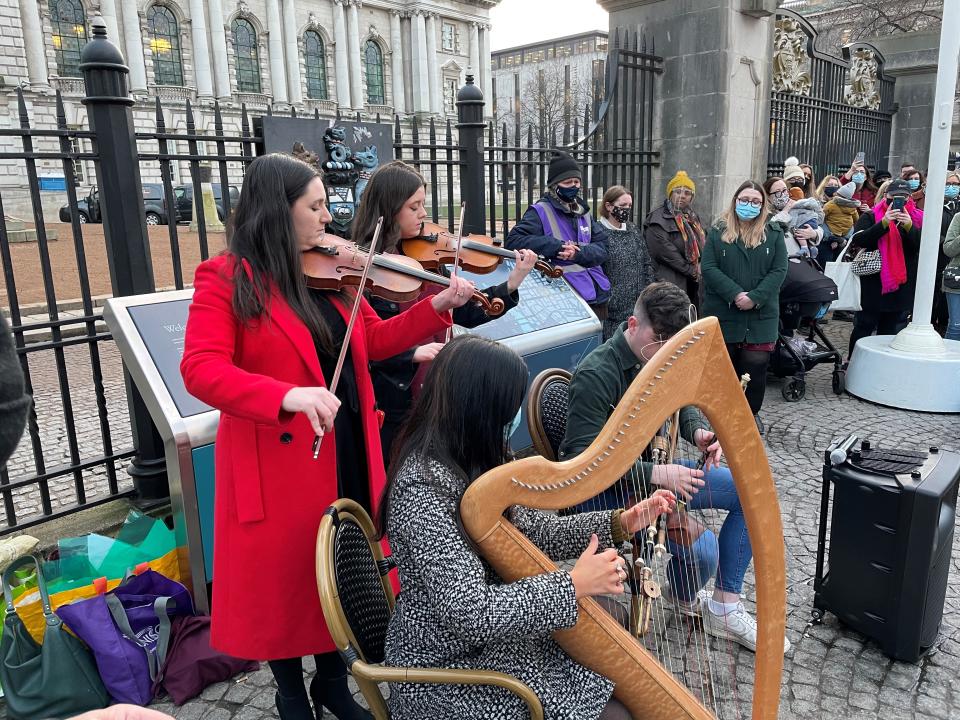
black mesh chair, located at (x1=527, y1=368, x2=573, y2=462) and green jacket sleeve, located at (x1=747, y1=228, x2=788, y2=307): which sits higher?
green jacket sleeve, located at (x1=747, y1=228, x2=788, y2=307)

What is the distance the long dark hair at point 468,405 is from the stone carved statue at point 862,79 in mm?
12000

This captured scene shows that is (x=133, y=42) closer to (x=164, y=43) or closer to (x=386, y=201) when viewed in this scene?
(x=164, y=43)

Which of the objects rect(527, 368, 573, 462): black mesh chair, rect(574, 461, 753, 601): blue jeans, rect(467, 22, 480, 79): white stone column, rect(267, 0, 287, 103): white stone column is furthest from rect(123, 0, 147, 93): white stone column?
rect(574, 461, 753, 601): blue jeans

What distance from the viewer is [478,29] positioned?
53.8 meters

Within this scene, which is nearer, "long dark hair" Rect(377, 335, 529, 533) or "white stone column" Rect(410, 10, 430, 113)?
"long dark hair" Rect(377, 335, 529, 533)

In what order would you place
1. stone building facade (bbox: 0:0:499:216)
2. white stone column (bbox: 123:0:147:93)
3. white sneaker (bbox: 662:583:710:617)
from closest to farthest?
1. white sneaker (bbox: 662:583:710:617)
2. stone building facade (bbox: 0:0:499:216)
3. white stone column (bbox: 123:0:147:93)

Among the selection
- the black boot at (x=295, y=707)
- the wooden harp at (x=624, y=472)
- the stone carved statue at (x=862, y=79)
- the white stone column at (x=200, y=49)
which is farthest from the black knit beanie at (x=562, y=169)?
the white stone column at (x=200, y=49)

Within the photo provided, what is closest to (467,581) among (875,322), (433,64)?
(875,322)

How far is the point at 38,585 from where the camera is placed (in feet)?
7.89

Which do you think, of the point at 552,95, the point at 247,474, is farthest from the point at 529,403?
the point at 552,95

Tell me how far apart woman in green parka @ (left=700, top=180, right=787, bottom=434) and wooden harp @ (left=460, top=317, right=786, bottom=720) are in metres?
3.44

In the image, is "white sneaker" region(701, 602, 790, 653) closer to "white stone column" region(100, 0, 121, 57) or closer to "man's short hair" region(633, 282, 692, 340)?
"man's short hair" region(633, 282, 692, 340)

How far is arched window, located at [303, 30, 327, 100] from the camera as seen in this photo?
46875 mm

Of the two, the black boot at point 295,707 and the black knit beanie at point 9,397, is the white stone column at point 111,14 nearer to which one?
the black boot at point 295,707
